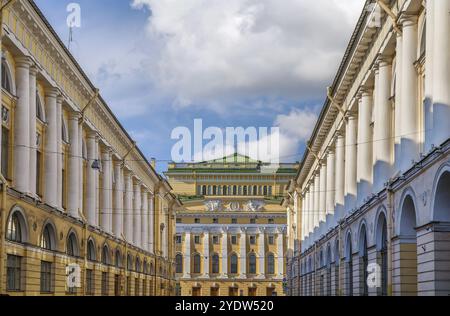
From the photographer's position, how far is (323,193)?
204 feet

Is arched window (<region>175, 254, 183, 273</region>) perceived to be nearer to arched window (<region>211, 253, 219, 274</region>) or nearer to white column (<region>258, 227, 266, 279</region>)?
arched window (<region>211, 253, 219, 274</region>)

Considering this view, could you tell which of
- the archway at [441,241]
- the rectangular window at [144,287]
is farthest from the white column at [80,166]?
the rectangular window at [144,287]

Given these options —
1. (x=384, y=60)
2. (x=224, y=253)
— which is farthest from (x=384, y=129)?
(x=224, y=253)

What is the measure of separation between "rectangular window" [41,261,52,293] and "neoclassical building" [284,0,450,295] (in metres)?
15.5

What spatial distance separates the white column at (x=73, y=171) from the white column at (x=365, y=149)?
52.2 feet

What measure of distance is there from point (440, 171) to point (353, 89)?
21.8m

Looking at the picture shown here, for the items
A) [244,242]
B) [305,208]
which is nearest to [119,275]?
[305,208]

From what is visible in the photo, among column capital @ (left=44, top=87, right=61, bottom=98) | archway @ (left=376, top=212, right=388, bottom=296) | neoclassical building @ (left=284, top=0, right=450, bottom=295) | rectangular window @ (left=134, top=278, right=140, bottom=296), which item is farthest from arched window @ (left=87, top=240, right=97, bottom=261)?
archway @ (left=376, top=212, right=388, bottom=296)

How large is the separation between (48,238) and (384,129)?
17274 mm

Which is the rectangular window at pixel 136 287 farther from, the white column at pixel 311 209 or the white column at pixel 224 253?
the white column at pixel 224 253

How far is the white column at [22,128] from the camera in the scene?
1363 inches

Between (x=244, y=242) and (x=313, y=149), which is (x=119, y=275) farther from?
(x=244, y=242)

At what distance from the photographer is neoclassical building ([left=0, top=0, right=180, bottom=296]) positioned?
34.0m
